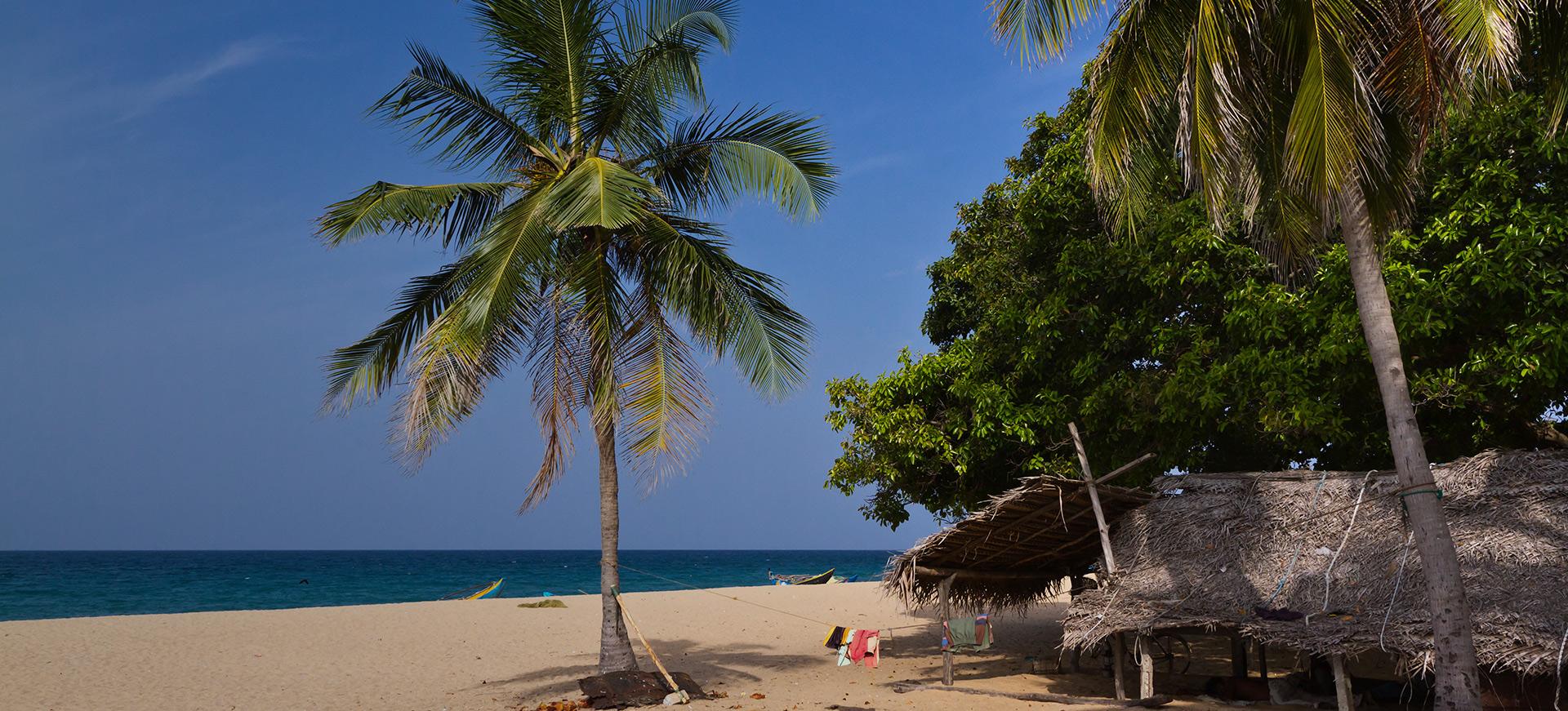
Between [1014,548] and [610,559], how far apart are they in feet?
15.5

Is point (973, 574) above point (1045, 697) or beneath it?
above

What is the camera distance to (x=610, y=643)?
33.9 ft

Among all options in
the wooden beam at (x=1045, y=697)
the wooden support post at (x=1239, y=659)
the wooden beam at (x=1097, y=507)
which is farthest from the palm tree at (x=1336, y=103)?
the wooden support post at (x=1239, y=659)

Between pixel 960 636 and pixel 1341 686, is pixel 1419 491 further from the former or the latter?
pixel 960 636

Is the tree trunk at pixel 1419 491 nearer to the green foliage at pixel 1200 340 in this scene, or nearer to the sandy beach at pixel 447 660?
the green foliage at pixel 1200 340

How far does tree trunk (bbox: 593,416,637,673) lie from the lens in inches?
404

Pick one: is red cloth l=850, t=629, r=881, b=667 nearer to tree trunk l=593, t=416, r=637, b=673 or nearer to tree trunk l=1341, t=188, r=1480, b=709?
tree trunk l=593, t=416, r=637, b=673

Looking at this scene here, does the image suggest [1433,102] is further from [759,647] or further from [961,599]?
[759,647]

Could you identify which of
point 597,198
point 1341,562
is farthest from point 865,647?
point 597,198

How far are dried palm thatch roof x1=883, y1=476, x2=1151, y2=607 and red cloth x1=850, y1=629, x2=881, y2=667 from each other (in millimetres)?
590

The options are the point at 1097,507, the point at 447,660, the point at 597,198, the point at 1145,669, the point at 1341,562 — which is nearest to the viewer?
the point at 597,198

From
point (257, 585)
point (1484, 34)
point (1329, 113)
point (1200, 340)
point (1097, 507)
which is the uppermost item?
point (1484, 34)

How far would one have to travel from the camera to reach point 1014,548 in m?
11.4

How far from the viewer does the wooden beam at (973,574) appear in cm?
1132
